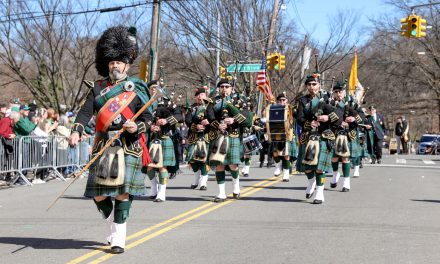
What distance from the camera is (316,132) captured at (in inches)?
485

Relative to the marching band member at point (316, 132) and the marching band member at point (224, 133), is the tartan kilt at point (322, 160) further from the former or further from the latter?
the marching band member at point (224, 133)

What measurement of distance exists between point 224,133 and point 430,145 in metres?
32.9

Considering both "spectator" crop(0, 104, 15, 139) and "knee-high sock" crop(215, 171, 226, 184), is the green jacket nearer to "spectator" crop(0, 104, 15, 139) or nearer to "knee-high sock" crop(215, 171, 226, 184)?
"spectator" crop(0, 104, 15, 139)

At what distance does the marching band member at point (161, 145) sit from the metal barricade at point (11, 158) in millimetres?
4084

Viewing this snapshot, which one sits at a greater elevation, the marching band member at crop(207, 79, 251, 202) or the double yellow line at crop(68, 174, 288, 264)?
the marching band member at crop(207, 79, 251, 202)

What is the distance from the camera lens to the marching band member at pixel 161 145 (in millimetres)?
12680

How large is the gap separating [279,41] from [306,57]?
7.72 feet

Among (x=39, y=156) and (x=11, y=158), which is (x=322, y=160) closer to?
(x=11, y=158)

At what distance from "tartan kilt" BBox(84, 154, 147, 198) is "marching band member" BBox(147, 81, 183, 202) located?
4669 millimetres

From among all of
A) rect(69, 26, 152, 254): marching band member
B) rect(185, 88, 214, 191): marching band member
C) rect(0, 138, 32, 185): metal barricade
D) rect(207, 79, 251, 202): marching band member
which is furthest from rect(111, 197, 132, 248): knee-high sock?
rect(0, 138, 32, 185): metal barricade

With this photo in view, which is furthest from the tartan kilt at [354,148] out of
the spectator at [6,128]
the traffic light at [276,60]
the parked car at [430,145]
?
the parked car at [430,145]

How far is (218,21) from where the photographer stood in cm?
3525

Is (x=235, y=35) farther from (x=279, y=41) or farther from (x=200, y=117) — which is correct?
(x=200, y=117)

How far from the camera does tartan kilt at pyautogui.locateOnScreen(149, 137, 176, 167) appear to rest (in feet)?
43.5
